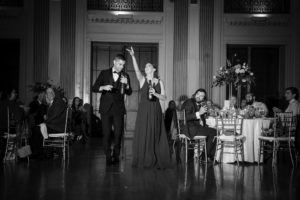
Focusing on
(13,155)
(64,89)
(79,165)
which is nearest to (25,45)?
(64,89)

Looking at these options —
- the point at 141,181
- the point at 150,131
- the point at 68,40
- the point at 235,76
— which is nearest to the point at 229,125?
the point at 235,76

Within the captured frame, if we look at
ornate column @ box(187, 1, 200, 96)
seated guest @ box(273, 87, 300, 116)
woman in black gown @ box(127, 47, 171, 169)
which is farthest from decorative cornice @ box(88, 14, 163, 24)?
woman in black gown @ box(127, 47, 171, 169)

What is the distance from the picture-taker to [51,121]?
Result: 21.7ft

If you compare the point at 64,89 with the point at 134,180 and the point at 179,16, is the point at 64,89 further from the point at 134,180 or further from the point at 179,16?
the point at 134,180

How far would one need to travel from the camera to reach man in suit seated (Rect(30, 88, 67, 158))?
21.8 feet

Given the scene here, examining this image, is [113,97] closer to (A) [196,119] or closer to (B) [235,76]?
(A) [196,119]

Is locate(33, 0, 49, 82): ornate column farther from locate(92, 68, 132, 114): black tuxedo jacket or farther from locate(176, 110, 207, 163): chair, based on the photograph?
locate(92, 68, 132, 114): black tuxedo jacket

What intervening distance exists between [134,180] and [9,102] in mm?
3034

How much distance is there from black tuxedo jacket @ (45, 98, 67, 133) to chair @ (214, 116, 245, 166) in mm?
2448

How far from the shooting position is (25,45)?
37.3 ft

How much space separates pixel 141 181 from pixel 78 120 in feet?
19.1

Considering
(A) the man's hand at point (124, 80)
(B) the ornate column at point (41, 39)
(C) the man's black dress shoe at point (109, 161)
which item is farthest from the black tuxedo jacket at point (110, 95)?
(B) the ornate column at point (41, 39)

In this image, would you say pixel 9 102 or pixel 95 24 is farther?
pixel 95 24

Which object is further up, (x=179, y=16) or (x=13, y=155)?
(x=179, y=16)
